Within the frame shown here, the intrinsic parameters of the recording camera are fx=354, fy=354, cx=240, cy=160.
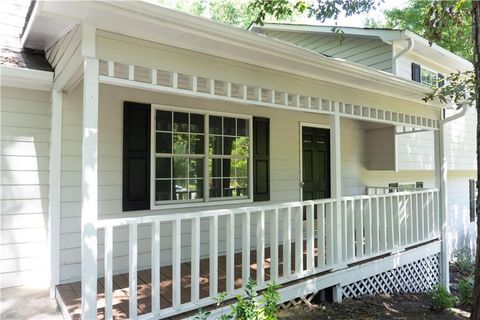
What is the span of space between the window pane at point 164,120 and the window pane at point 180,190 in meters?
0.78

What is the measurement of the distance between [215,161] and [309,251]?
6.71 feet

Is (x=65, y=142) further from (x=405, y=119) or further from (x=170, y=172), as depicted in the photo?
(x=405, y=119)

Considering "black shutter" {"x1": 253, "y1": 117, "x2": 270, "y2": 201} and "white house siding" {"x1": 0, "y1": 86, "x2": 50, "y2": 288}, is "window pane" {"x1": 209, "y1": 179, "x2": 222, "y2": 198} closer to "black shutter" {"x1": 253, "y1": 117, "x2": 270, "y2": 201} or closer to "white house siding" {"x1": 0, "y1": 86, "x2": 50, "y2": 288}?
"black shutter" {"x1": 253, "y1": 117, "x2": 270, "y2": 201}

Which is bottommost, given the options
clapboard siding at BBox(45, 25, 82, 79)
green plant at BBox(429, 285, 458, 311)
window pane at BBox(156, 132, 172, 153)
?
green plant at BBox(429, 285, 458, 311)

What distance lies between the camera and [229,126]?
578cm

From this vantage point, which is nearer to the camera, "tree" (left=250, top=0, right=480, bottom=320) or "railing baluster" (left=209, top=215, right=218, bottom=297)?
"railing baluster" (left=209, top=215, right=218, bottom=297)

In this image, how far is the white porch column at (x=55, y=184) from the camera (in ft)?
13.5

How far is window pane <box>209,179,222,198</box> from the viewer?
5551mm

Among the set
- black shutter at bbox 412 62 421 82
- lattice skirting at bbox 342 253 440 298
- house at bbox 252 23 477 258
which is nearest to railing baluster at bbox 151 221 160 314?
lattice skirting at bbox 342 253 440 298

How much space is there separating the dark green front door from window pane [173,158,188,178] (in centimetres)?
272

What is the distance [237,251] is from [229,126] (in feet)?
6.73

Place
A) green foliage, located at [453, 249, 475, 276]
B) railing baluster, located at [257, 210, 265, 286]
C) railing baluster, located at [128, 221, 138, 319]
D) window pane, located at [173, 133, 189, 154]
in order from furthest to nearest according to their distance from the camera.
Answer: green foliage, located at [453, 249, 475, 276] → window pane, located at [173, 133, 189, 154] → railing baluster, located at [257, 210, 265, 286] → railing baluster, located at [128, 221, 138, 319]

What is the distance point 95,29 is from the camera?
9.30ft

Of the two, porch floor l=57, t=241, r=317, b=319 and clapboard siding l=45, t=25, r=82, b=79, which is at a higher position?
clapboard siding l=45, t=25, r=82, b=79
